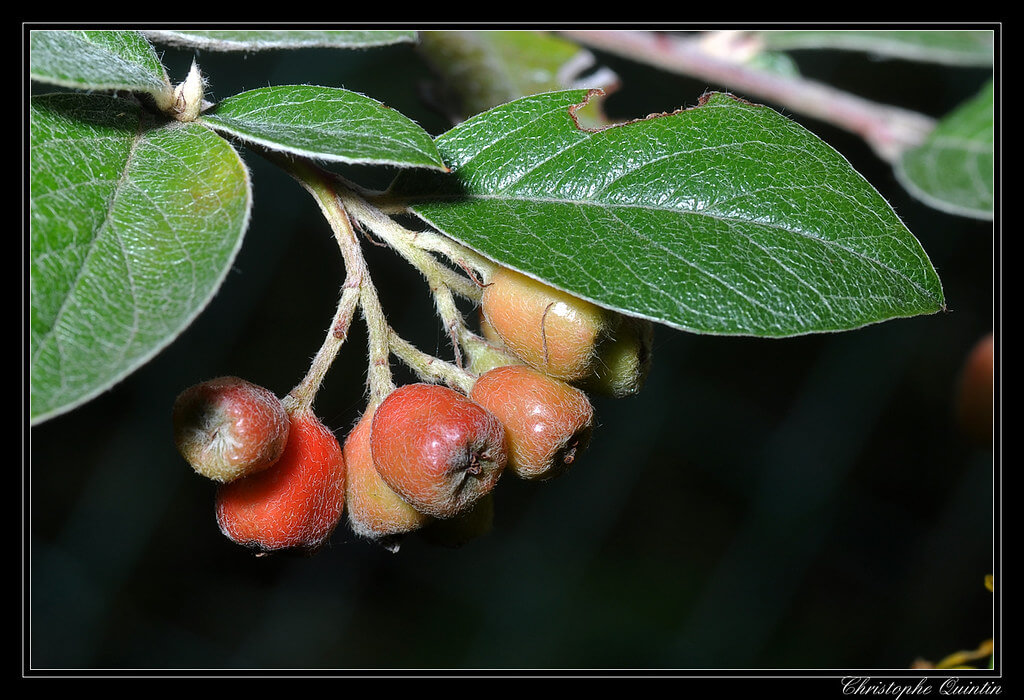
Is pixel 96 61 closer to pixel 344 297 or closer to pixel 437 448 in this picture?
pixel 344 297

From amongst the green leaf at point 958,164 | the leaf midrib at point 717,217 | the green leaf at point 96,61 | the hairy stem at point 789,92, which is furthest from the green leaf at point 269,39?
the green leaf at point 958,164

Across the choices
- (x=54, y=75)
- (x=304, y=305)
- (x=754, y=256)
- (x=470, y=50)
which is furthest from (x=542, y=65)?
(x=304, y=305)

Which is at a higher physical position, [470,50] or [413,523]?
[470,50]

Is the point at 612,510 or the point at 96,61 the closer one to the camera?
the point at 96,61

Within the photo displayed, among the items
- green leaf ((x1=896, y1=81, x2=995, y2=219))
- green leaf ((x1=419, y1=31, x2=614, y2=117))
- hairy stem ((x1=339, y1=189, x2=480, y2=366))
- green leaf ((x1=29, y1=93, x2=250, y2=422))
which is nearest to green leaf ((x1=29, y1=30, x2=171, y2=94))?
green leaf ((x1=29, y1=93, x2=250, y2=422))

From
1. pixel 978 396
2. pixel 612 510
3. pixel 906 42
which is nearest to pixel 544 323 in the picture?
pixel 906 42

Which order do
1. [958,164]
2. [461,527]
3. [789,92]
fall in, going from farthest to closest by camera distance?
[789,92] < [958,164] < [461,527]

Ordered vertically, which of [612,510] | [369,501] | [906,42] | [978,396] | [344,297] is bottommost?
[612,510]

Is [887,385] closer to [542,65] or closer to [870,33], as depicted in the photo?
[870,33]
